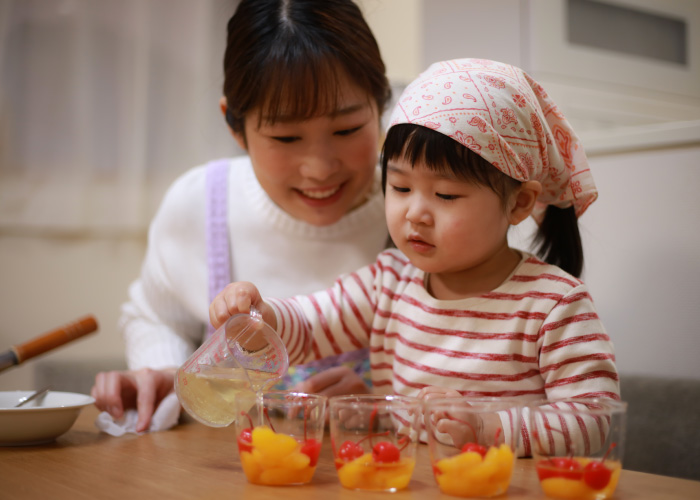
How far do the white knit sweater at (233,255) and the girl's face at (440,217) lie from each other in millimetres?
400

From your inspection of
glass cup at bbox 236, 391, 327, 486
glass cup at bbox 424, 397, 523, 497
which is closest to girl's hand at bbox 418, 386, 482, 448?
glass cup at bbox 424, 397, 523, 497

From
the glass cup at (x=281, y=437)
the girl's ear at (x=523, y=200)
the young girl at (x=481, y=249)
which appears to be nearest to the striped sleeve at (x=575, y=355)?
the young girl at (x=481, y=249)

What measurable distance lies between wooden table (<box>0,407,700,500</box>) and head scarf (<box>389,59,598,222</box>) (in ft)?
1.27

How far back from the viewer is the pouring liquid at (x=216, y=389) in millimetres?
874

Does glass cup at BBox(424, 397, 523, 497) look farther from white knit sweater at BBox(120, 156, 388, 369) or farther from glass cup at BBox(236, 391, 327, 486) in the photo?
white knit sweater at BBox(120, 156, 388, 369)

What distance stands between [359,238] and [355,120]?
0.29m

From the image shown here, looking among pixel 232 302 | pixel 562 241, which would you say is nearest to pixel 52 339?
pixel 232 302

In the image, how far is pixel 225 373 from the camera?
2.88 feet

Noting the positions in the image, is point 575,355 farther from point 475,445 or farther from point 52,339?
point 52,339

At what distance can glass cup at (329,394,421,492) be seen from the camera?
0.72 metres

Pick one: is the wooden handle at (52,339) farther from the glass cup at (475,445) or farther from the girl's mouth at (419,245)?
the glass cup at (475,445)

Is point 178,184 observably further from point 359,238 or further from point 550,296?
point 550,296

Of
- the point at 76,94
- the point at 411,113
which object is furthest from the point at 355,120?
the point at 76,94

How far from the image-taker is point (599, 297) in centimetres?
151
